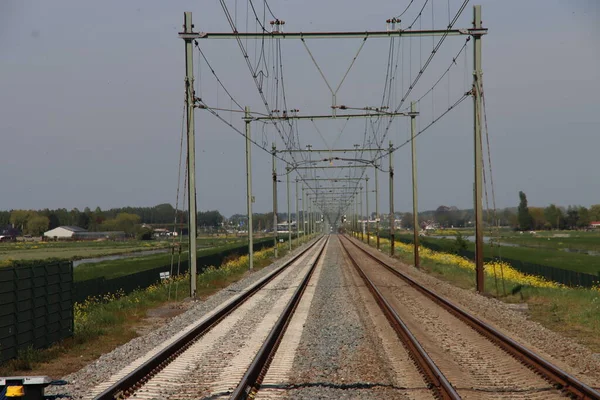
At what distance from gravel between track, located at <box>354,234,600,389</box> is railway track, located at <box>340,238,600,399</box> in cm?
52

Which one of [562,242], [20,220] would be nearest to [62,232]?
[20,220]

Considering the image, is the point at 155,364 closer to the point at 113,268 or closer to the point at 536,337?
the point at 536,337

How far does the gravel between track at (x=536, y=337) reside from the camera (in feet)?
36.6

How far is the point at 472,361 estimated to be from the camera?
1192cm

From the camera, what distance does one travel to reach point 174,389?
10.1 m

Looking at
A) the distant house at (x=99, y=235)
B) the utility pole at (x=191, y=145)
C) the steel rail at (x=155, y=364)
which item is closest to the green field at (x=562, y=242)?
the utility pole at (x=191, y=145)

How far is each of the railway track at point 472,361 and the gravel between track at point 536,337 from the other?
518mm

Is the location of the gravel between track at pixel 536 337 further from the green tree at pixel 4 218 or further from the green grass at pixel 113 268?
the green tree at pixel 4 218

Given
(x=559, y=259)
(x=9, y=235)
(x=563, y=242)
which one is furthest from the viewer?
(x=563, y=242)

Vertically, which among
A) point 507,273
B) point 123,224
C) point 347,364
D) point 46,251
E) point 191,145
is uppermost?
point 191,145

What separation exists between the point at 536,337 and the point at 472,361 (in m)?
3.33

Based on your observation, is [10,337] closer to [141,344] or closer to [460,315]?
[141,344]

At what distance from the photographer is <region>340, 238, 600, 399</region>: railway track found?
943cm

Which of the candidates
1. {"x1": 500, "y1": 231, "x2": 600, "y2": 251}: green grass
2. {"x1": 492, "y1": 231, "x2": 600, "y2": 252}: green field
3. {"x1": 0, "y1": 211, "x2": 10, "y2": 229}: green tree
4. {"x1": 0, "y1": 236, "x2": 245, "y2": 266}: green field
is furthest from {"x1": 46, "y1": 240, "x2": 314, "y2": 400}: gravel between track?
{"x1": 0, "y1": 211, "x2": 10, "y2": 229}: green tree
